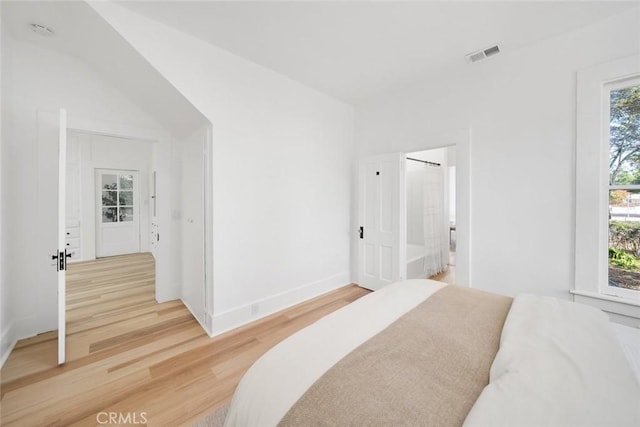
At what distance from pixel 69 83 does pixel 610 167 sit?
510 cm

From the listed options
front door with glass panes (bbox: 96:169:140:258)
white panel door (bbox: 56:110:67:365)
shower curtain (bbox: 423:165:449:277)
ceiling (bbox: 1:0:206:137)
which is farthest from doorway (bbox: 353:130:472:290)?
front door with glass panes (bbox: 96:169:140:258)

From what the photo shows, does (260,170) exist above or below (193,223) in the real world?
above

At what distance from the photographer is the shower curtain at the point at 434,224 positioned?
14.1 ft

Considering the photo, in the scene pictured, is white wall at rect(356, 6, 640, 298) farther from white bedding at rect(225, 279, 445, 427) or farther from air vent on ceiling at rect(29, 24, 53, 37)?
air vent on ceiling at rect(29, 24, 53, 37)

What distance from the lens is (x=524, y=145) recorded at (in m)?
2.30

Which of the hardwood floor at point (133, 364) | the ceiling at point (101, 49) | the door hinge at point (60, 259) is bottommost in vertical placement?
the hardwood floor at point (133, 364)

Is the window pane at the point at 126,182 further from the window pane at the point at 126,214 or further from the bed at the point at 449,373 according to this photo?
the bed at the point at 449,373

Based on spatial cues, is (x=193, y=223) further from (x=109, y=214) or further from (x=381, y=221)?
(x=109, y=214)

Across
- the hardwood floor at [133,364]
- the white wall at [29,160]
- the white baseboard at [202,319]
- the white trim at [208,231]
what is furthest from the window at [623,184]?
the white wall at [29,160]

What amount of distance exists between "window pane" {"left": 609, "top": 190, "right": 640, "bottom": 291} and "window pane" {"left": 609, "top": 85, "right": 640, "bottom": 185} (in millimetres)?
140

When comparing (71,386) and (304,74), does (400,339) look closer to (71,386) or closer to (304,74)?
(71,386)

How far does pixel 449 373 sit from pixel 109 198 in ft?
24.1

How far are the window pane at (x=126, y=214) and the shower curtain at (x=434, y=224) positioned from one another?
6.86m

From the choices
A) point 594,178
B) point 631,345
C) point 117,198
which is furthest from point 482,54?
point 117,198
